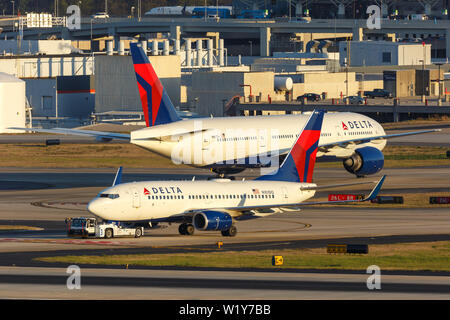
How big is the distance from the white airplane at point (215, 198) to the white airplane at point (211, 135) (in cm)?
1660

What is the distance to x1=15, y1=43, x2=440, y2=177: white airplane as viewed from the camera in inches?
3506

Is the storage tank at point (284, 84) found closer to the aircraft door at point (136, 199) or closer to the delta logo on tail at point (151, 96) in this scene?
the delta logo on tail at point (151, 96)

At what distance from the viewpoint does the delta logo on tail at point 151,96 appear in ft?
298

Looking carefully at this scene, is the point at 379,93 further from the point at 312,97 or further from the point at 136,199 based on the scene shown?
the point at 136,199

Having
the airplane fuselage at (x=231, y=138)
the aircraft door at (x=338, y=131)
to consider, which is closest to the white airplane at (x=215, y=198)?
the airplane fuselage at (x=231, y=138)

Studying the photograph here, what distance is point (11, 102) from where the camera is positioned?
160375 mm

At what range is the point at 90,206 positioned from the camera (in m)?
66.4

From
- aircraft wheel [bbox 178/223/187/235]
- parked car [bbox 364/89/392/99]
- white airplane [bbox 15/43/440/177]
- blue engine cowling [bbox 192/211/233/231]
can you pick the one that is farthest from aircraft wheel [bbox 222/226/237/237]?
parked car [bbox 364/89/392/99]

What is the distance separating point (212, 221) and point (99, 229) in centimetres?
776

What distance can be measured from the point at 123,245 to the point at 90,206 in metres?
3.37

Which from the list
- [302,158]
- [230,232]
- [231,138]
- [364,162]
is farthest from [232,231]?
[364,162]

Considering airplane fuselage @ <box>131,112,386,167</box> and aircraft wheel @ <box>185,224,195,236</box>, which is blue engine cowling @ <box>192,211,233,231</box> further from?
airplane fuselage @ <box>131,112,386,167</box>

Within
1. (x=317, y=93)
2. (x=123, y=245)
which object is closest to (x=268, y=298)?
(x=123, y=245)

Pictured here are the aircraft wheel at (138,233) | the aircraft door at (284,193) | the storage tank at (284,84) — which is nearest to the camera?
the aircraft wheel at (138,233)
